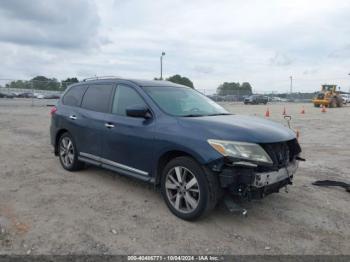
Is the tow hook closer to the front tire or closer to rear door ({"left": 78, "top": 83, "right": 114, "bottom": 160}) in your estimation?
the front tire

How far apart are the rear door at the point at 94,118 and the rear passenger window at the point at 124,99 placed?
17 centimetres

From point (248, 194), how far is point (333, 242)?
1.05 meters

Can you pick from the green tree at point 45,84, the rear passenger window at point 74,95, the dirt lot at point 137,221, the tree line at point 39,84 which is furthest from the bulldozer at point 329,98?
the rear passenger window at point 74,95

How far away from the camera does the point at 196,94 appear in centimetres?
551

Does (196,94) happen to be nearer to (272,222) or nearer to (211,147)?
(211,147)

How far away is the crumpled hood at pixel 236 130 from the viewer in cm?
377

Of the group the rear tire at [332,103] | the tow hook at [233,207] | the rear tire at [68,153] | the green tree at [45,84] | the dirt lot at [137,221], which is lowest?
the dirt lot at [137,221]

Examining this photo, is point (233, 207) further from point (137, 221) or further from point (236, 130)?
point (137, 221)

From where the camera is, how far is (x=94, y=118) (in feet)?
17.5

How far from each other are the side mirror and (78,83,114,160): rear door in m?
0.88

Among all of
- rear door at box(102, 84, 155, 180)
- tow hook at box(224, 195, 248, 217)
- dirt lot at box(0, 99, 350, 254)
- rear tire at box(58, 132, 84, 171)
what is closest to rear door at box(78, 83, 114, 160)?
rear door at box(102, 84, 155, 180)

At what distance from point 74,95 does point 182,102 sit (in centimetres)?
240

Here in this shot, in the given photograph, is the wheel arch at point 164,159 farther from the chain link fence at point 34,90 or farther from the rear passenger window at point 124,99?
the chain link fence at point 34,90

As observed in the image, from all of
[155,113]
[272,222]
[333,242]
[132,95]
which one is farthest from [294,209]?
[132,95]
